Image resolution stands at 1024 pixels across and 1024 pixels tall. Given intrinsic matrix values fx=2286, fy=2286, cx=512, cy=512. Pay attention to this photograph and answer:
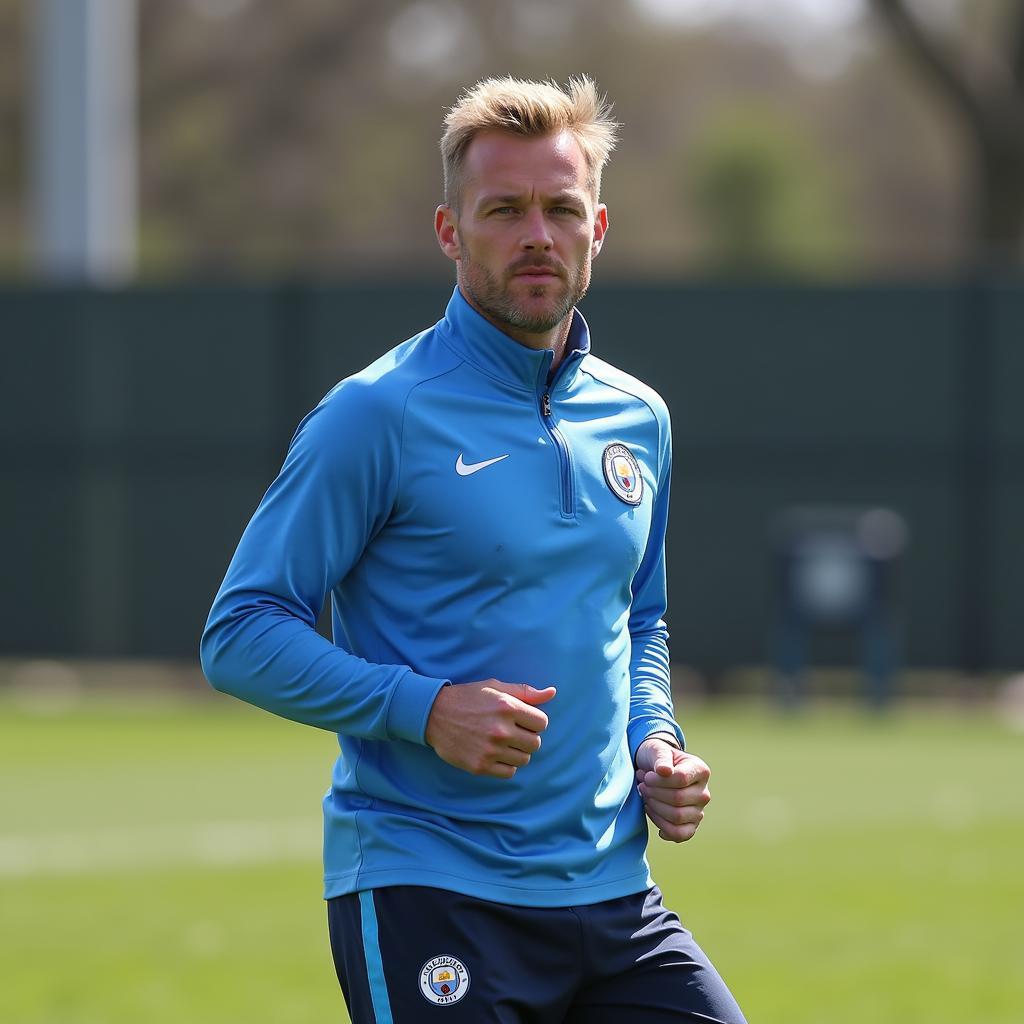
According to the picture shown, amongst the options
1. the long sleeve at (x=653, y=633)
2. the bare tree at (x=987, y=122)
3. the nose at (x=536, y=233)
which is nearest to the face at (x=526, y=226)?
the nose at (x=536, y=233)

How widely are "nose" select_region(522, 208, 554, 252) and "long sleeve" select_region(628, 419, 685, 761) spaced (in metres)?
0.50

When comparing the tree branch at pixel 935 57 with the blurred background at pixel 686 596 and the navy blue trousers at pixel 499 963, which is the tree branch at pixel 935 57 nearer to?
the blurred background at pixel 686 596

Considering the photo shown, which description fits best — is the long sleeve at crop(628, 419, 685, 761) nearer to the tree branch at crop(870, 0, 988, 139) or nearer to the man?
the man

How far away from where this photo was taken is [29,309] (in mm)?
19000

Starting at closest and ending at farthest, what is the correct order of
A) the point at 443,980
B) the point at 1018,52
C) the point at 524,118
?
the point at 443,980
the point at 524,118
the point at 1018,52

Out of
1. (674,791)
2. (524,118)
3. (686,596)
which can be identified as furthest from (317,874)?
(686,596)

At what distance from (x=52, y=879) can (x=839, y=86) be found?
157ft

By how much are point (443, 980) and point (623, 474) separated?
93 centimetres

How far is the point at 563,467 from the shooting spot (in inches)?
153

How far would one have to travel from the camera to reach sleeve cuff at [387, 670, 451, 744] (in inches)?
144

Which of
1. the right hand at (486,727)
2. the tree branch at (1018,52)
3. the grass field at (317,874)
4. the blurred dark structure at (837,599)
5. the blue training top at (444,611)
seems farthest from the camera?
the tree branch at (1018,52)

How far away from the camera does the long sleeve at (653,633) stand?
4148mm

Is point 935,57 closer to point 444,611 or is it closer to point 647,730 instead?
point 647,730

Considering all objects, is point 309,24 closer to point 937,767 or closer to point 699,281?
point 699,281
